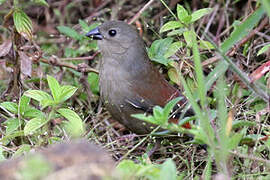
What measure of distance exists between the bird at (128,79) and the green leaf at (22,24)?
0.54m

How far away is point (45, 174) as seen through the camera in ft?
5.92

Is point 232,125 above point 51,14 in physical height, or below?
below

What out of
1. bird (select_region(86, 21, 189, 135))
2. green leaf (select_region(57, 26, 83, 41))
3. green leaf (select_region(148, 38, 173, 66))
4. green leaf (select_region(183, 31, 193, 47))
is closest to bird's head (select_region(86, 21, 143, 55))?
bird (select_region(86, 21, 189, 135))

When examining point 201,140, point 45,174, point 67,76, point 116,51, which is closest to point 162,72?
point 116,51

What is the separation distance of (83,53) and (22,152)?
2188 millimetres

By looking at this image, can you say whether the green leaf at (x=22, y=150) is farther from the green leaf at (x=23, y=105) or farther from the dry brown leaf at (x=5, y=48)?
the dry brown leaf at (x=5, y=48)

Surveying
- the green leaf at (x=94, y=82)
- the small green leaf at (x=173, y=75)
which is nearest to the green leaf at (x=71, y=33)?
the green leaf at (x=94, y=82)

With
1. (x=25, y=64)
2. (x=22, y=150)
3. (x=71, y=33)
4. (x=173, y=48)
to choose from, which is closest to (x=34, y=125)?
(x=22, y=150)

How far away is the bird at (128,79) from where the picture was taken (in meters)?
4.20

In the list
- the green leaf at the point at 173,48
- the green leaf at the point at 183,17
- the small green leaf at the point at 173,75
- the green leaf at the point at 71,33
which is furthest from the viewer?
the green leaf at the point at 71,33

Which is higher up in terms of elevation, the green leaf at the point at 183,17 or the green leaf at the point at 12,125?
the green leaf at the point at 183,17

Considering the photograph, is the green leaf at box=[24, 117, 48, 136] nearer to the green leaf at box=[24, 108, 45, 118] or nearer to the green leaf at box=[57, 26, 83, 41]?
the green leaf at box=[24, 108, 45, 118]

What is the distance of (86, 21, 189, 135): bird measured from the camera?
4195 millimetres

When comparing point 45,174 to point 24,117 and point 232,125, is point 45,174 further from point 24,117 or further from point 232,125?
point 24,117
